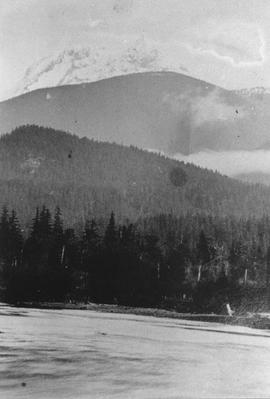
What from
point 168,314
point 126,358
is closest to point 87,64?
point 168,314

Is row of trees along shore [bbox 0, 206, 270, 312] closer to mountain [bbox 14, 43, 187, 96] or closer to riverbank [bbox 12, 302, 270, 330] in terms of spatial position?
riverbank [bbox 12, 302, 270, 330]

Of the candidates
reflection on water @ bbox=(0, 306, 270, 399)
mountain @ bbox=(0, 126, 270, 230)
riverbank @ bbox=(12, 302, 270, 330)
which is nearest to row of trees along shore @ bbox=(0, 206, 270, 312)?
riverbank @ bbox=(12, 302, 270, 330)

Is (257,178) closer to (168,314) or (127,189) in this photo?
(168,314)

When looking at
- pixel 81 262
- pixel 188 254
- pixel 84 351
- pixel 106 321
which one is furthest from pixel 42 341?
pixel 188 254

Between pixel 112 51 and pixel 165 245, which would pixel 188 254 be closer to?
pixel 165 245

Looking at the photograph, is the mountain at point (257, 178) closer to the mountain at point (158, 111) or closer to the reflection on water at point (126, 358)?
the mountain at point (158, 111)

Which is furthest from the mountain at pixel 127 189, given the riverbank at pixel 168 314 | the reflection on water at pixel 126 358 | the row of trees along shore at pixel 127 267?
the reflection on water at pixel 126 358
